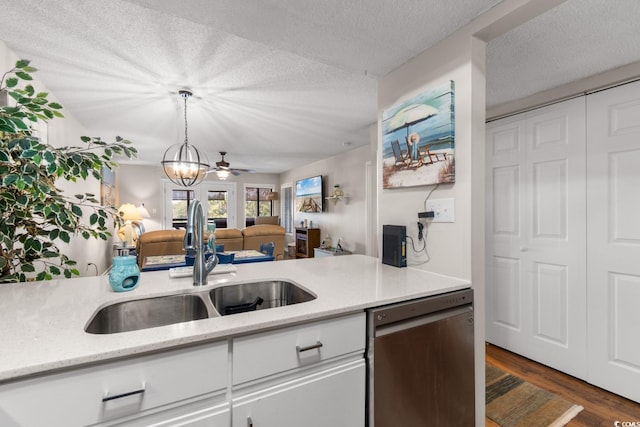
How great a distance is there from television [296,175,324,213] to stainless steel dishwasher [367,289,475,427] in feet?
15.4

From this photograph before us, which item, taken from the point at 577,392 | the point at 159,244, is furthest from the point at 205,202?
the point at 577,392

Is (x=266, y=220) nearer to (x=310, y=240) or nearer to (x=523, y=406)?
(x=310, y=240)

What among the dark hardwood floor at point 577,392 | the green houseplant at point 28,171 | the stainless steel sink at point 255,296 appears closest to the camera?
the green houseplant at point 28,171

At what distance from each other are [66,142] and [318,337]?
345cm

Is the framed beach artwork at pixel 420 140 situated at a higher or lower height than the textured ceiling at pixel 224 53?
lower

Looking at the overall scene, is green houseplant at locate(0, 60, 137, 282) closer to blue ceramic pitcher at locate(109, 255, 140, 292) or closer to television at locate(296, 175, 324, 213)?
blue ceramic pitcher at locate(109, 255, 140, 292)

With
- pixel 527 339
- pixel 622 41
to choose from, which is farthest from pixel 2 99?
pixel 527 339

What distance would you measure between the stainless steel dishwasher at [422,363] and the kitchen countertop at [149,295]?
0.08 metres

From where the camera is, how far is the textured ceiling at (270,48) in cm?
140

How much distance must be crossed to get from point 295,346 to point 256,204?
25.2 ft

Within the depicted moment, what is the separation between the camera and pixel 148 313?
122 centimetres

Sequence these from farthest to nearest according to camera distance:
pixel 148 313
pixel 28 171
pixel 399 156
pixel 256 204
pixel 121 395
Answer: pixel 256 204 → pixel 399 156 → pixel 148 313 → pixel 28 171 → pixel 121 395

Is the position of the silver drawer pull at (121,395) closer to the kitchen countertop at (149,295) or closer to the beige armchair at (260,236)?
the kitchen countertop at (149,295)

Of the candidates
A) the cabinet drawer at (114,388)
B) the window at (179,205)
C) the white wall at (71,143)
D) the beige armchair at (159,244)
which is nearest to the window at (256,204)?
the window at (179,205)
